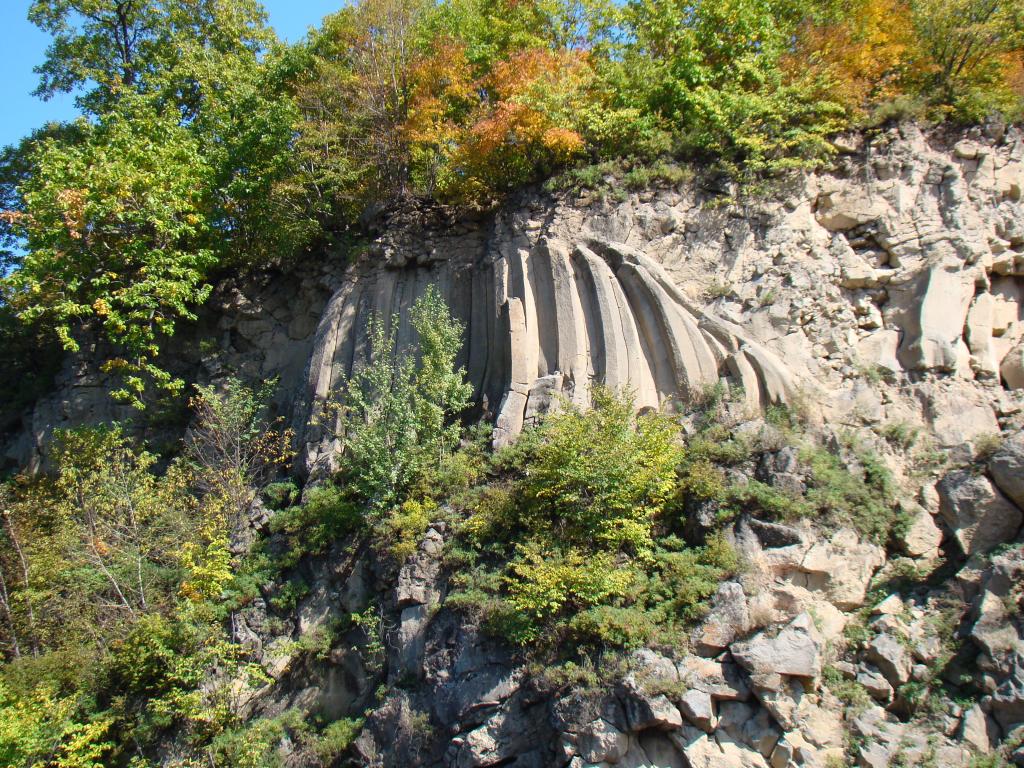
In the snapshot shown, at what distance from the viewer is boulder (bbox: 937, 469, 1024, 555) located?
10664mm

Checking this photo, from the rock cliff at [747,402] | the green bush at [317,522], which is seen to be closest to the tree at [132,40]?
the rock cliff at [747,402]

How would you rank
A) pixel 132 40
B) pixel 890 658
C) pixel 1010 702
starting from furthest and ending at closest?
pixel 132 40, pixel 890 658, pixel 1010 702

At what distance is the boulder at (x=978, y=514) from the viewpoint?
10664 mm

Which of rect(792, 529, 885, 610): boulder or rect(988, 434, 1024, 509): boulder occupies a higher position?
rect(988, 434, 1024, 509): boulder

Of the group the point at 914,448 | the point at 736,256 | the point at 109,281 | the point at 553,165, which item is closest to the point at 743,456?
the point at 914,448

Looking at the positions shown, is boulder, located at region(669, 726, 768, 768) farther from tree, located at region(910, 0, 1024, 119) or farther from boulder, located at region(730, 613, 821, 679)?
tree, located at region(910, 0, 1024, 119)

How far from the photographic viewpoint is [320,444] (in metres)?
15.3

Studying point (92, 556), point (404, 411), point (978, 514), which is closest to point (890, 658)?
point (978, 514)

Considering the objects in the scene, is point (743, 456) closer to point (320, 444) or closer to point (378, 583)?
point (378, 583)

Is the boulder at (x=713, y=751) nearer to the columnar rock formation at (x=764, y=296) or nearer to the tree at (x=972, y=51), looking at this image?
the columnar rock formation at (x=764, y=296)

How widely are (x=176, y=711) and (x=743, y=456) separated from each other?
828 centimetres

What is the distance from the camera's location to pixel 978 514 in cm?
1088

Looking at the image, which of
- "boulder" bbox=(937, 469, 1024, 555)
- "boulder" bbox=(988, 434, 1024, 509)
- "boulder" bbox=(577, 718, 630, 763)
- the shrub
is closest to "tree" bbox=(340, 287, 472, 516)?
the shrub

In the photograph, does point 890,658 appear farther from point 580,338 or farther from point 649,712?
point 580,338
